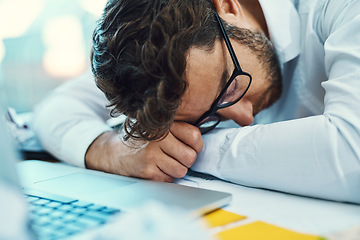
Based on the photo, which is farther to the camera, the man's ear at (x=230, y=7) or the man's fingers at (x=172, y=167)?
the man's ear at (x=230, y=7)

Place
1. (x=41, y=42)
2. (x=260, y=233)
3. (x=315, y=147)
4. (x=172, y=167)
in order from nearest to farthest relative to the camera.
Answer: (x=260, y=233) → (x=315, y=147) → (x=172, y=167) → (x=41, y=42)

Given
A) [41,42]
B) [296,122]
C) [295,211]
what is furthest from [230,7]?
[41,42]

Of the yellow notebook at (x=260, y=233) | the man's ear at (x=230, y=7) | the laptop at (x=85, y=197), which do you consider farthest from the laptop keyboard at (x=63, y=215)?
the man's ear at (x=230, y=7)

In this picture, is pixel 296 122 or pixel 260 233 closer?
pixel 260 233

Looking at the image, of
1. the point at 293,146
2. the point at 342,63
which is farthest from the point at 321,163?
the point at 342,63

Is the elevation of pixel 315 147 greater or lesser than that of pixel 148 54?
lesser

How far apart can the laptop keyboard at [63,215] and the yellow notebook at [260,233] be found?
0.13 metres

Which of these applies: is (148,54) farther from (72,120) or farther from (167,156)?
(72,120)

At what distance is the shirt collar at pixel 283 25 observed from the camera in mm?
778

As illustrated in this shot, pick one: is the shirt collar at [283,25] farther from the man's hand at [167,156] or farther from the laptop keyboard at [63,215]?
the laptop keyboard at [63,215]

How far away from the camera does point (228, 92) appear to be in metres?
0.67

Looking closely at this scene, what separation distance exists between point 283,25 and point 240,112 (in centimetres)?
23

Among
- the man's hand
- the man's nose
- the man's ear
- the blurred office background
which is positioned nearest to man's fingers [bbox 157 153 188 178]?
the man's hand

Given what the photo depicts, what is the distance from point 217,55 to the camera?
64 centimetres
